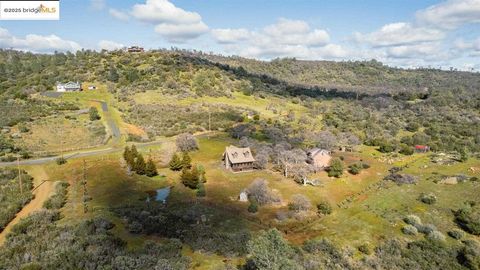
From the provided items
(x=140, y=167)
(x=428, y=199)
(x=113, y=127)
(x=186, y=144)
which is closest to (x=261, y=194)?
(x=140, y=167)

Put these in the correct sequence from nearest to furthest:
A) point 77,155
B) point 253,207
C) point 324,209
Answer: point 253,207, point 324,209, point 77,155

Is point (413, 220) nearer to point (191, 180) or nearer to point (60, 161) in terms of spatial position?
point (191, 180)

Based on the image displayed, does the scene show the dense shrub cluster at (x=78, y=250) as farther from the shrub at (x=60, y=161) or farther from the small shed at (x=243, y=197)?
the shrub at (x=60, y=161)

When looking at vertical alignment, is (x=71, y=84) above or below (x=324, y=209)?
above

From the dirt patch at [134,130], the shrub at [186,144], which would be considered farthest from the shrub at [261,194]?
the dirt patch at [134,130]

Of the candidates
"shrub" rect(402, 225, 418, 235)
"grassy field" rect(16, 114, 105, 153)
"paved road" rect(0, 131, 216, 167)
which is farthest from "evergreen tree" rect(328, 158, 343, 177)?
"grassy field" rect(16, 114, 105, 153)

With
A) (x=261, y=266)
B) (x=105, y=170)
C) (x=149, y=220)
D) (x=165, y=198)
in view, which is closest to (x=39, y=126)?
(x=105, y=170)
